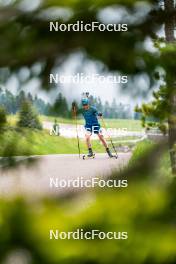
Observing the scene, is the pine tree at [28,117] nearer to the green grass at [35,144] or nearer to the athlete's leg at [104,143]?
the green grass at [35,144]

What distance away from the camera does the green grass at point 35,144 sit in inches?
46.8

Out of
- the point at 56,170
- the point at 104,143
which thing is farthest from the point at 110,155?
the point at 56,170

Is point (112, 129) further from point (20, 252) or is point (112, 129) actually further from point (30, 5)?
point (20, 252)

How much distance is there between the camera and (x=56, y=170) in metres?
1.28

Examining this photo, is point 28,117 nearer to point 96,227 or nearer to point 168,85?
point 168,85

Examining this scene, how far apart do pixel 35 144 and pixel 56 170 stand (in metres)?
0.08

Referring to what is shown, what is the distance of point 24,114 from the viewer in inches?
49.1

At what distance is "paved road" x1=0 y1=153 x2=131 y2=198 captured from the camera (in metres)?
1.16

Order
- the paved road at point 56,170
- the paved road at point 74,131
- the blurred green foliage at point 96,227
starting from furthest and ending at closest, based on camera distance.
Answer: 1. the paved road at point 74,131
2. the paved road at point 56,170
3. the blurred green foliage at point 96,227

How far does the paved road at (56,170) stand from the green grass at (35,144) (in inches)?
0.7

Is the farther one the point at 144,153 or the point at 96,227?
the point at 144,153

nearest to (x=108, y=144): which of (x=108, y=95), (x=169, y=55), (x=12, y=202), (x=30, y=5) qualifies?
(x=108, y=95)

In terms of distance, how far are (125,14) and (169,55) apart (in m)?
0.14

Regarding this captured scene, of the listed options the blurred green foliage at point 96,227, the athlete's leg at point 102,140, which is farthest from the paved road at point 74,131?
the blurred green foliage at point 96,227
